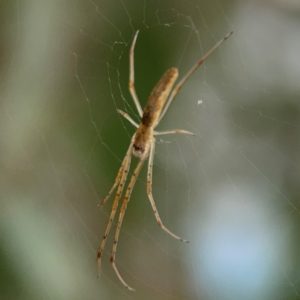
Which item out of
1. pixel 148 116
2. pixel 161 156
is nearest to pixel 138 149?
pixel 148 116

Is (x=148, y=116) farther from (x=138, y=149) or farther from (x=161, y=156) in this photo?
(x=161, y=156)

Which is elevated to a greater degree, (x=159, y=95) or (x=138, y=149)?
(x=159, y=95)

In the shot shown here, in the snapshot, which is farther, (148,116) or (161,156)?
(161,156)

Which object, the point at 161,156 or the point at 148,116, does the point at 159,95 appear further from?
the point at 161,156

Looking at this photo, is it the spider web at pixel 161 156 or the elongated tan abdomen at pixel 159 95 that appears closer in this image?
the elongated tan abdomen at pixel 159 95

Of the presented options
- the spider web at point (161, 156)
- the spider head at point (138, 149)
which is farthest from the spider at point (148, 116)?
the spider web at point (161, 156)

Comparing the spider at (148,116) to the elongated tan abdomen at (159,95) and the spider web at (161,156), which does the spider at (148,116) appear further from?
the spider web at (161,156)

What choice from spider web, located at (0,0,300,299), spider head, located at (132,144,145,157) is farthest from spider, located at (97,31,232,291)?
spider web, located at (0,0,300,299)

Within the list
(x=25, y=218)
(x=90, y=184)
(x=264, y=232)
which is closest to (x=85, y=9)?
(x=90, y=184)
